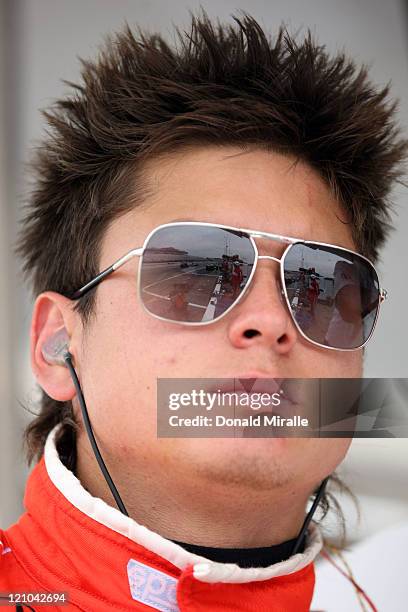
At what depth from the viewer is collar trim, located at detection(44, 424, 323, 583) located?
1.11 metres

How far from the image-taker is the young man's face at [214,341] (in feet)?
3.68

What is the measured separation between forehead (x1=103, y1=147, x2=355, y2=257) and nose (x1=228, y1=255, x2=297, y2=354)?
0.31 ft

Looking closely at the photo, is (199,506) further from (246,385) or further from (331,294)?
(331,294)

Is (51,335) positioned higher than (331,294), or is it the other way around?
(331,294)

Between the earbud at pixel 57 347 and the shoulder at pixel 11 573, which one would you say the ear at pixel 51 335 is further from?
the shoulder at pixel 11 573

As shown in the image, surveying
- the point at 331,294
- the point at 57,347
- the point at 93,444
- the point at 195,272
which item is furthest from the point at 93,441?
the point at 331,294

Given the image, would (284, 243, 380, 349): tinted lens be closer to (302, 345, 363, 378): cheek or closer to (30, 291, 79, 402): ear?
(302, 345, 363, 378): cheek

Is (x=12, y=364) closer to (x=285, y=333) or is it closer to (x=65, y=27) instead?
(x=65, y=27)

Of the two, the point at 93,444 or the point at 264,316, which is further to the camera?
the point at 93,444

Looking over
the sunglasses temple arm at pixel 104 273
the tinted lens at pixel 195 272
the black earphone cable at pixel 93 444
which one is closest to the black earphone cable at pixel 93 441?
the black earphone cable at pixel 93 444

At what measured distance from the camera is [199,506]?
3.90 ft

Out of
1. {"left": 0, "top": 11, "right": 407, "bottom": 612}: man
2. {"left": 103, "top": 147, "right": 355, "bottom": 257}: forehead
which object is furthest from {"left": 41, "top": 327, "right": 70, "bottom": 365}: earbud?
{"left": 103, "top": 147, "right": 355, "bottom": 257}: forehead

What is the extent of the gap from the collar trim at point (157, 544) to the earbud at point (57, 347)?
0.20 m

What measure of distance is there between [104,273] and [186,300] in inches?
7.8
